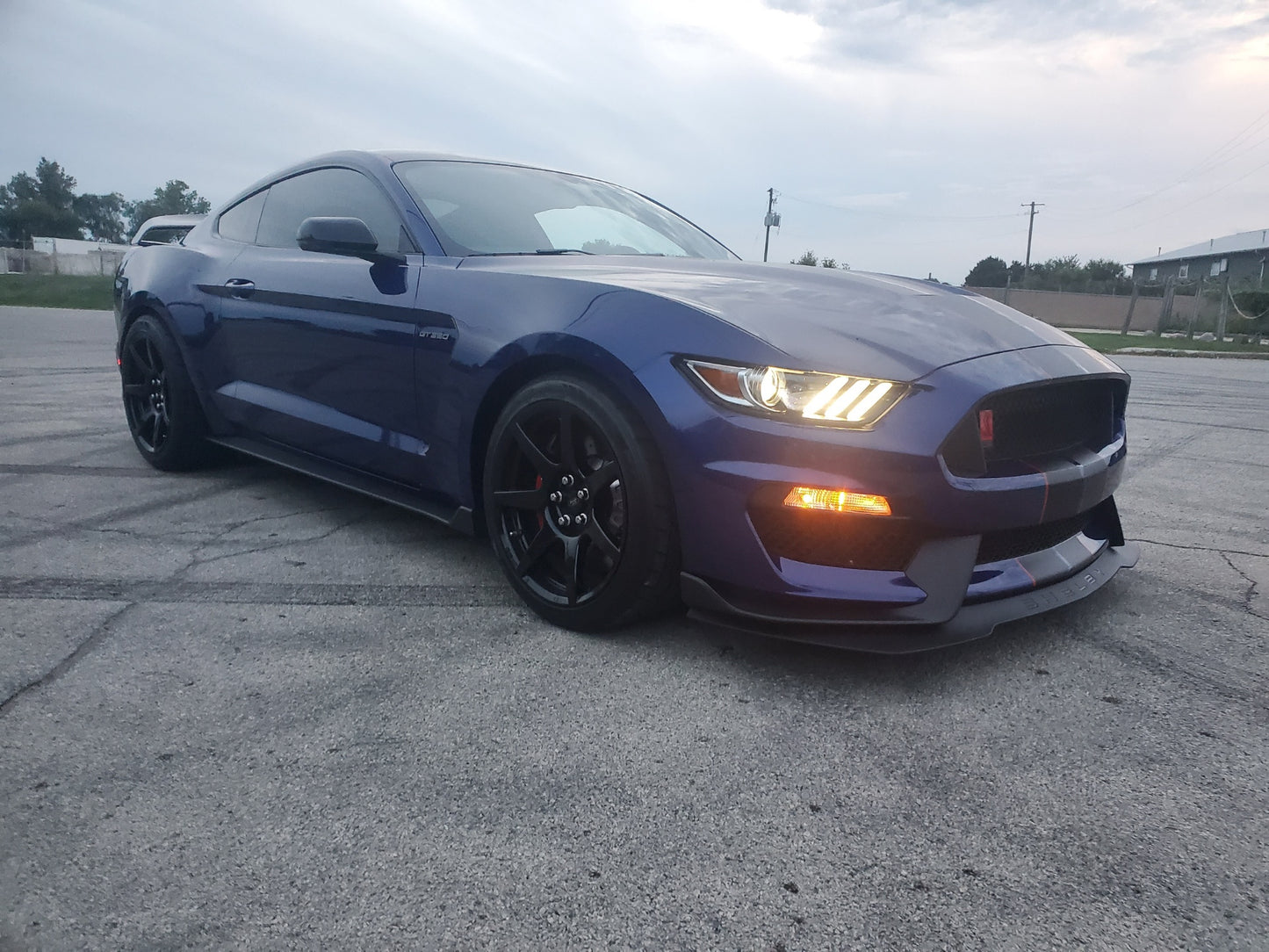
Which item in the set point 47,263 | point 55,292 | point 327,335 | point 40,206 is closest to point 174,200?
point 40,206

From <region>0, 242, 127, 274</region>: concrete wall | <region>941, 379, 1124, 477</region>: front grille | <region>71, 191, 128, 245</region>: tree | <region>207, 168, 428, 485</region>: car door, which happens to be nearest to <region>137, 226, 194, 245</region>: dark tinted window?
<region>207, 168, 428, 485</region>: car door

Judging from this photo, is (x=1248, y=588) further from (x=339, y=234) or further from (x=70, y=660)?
(x=70, y=660)

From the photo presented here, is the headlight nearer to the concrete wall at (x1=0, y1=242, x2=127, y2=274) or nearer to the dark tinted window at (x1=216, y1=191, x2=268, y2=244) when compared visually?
the dark tinted window at (x1=216, y1=191, x2=268, y2=244)

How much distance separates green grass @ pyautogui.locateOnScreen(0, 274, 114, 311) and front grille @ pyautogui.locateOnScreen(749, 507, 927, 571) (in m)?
23.2

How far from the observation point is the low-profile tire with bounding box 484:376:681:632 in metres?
2.46

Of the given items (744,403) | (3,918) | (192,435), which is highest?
(744,403)

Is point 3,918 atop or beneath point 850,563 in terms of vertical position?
beneath

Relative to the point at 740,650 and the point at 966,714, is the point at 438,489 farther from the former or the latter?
the point at 966,714

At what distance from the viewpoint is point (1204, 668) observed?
2.51 meters

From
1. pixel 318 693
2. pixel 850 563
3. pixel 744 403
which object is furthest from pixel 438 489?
pixel 850 563

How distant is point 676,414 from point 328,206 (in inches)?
84.9

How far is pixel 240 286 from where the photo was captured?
13.1ft

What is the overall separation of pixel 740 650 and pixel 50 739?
163cm

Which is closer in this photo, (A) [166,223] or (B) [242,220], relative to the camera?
(B) [242,220]
